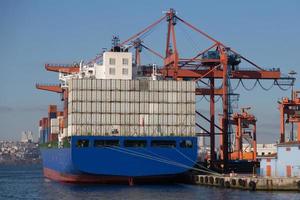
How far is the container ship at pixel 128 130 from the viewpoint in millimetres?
72438

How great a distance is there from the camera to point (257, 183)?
65938 millimetres

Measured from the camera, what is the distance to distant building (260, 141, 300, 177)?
6656 cm

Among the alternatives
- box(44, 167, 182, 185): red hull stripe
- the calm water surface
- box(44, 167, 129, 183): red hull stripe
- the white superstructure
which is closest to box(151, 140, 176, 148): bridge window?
box(44, 167, 182, 185): red hull stripe

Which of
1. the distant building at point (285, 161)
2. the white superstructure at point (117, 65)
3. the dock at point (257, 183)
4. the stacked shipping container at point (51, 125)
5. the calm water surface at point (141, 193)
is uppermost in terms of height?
the white superstructure at point (117, 65)

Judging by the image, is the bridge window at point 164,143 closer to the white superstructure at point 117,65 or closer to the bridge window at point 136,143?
the bridge window at point 136,143

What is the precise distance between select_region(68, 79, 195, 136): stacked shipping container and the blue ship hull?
1.05 metres

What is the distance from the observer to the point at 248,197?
59.8 metres

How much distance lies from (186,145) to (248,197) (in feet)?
54.2

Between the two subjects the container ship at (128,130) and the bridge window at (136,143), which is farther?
the bridge window at (136,143)

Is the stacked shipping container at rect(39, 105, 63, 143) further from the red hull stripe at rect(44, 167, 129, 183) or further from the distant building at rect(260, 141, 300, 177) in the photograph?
the distant building at rect(260, 141, 300, 177)

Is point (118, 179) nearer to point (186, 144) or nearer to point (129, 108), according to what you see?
point (129, 108)

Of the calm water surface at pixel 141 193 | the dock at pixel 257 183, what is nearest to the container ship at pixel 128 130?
the calm water surface at pixel 141 193

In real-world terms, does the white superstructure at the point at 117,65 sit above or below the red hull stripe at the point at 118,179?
above

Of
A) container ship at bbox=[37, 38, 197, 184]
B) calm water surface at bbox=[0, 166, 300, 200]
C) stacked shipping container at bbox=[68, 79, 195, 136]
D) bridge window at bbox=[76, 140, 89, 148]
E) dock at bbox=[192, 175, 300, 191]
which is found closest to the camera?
calm water surface at bbox=[0, 166, 300, 200]
